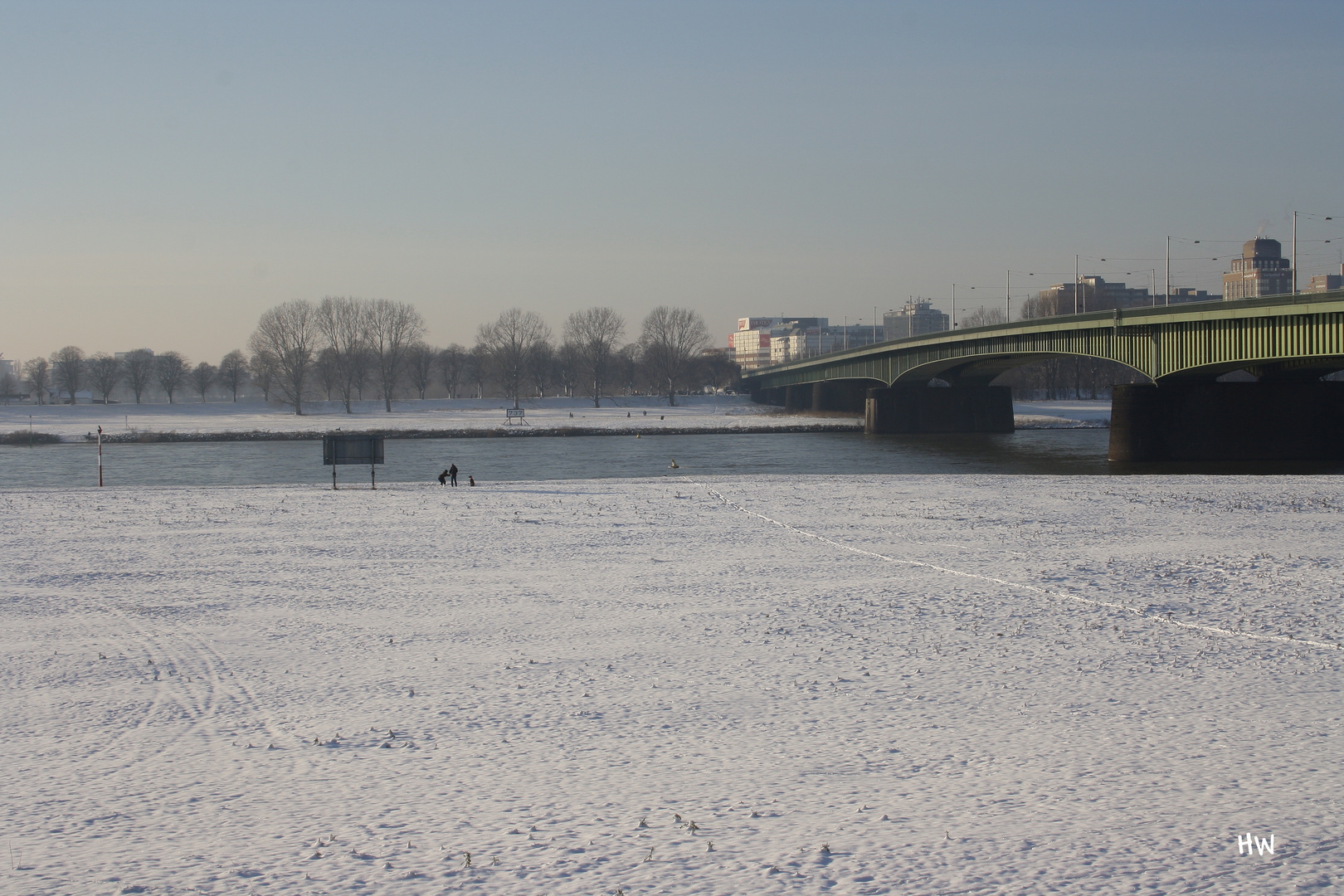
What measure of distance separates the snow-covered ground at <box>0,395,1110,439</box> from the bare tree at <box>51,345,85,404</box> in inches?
1482

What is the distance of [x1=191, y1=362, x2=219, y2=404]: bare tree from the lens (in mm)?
178337

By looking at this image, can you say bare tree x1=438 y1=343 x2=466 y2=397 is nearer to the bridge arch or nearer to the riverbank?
the riverbank

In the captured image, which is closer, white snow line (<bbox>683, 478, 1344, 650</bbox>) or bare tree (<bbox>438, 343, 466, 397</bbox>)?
white snow line (<bbox>683, 478, 1344, 650</bbox>)

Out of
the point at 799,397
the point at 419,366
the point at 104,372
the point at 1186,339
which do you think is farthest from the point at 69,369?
the point at 1186,339

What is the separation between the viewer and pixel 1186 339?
47688 mm

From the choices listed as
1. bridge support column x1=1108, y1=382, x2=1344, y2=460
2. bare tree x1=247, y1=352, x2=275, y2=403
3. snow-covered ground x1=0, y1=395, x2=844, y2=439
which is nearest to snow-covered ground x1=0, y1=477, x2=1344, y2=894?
bridge support column x1=1108, y1=382, x2=1344, y2=460

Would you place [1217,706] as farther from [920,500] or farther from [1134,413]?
[1134,413]

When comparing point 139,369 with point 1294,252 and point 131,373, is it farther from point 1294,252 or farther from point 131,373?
point 1294,252

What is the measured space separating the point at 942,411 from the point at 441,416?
55311mm

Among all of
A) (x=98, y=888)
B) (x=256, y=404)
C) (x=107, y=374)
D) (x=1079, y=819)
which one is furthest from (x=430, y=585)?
(x=107, y=374)

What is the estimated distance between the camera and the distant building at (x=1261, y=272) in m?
121

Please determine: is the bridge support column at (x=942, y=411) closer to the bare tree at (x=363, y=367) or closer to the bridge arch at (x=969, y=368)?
the bridge arch at (x=969, y=368)

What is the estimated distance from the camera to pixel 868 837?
269 inches

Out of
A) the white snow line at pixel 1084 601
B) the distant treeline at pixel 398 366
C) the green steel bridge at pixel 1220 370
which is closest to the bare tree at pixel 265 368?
the distant treeline at pixel 398 366
